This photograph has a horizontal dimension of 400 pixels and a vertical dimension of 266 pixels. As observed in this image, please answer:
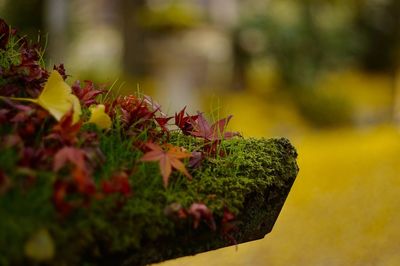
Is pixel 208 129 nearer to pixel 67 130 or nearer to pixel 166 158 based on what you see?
pixel 166 158

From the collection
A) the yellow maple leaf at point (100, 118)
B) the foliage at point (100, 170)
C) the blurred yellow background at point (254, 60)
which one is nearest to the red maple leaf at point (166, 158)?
the foliage at point (100, 170)

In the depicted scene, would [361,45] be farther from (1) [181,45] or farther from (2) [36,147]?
(2) [36,147]

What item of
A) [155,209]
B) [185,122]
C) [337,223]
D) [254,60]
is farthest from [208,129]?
[254,60]

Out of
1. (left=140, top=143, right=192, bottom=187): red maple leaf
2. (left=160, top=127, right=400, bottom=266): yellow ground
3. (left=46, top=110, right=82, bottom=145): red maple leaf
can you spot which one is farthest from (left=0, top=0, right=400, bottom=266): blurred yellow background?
(left=46, top=110, right=82, bottom=145): red maple leaf

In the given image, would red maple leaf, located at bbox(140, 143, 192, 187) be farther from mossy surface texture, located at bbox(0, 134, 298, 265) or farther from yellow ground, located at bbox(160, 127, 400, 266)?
yellow ground, located at bbox(160, 127, 400, 266)

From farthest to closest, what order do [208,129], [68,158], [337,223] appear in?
[337,223]
[208,129]
[68,158]

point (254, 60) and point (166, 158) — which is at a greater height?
point (166, 158)
